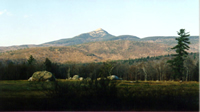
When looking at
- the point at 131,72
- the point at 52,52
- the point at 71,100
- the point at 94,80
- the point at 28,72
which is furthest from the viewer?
the point at 52,52

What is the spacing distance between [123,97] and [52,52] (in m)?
189

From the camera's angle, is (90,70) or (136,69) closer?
(90,70)

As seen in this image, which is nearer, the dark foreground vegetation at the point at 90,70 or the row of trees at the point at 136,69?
the row of trees at the point at 136,69

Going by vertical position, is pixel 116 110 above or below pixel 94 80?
below

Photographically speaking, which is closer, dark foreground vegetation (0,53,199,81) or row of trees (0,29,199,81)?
row of trees (0,29,199,81)

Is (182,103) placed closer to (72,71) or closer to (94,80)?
(94,80)

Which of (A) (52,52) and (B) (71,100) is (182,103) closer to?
(B) (71,100)

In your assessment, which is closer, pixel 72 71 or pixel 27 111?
pixel 27 111

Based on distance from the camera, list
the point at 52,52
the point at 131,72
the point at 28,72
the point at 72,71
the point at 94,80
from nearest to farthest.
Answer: the point at 94,80
the point at 28,72
the point at 72,71
the point at 131,72
the point at 52,52

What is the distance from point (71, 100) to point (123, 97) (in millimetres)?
2393

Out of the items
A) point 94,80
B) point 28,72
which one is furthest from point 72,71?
point 94,80

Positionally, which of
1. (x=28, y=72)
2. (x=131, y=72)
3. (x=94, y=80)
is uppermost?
(x=94, y=80)

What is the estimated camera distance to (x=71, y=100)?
9.13m

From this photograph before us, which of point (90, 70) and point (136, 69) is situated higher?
point (90, 70)
